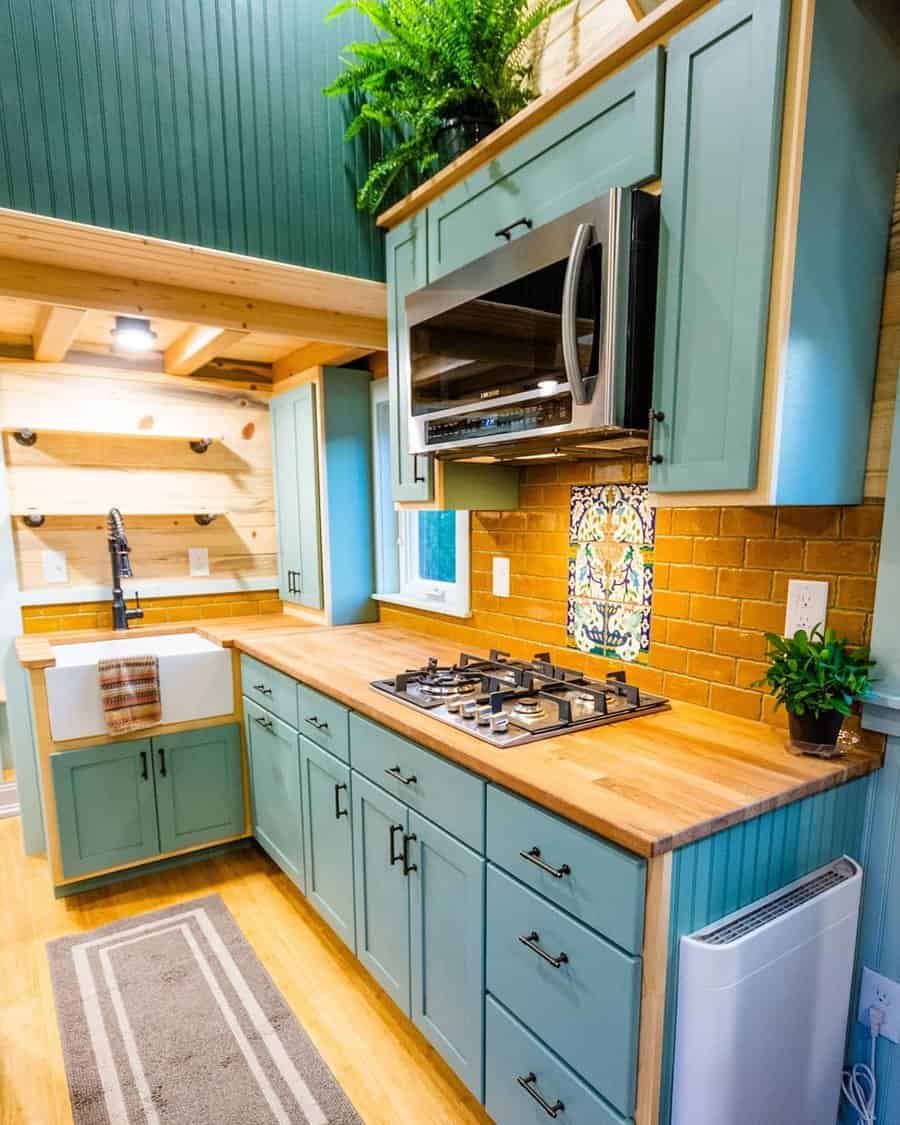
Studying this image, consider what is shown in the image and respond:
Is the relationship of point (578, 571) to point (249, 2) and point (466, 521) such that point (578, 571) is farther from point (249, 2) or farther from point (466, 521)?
point (249, 2)

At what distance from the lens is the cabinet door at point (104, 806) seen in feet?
7.76

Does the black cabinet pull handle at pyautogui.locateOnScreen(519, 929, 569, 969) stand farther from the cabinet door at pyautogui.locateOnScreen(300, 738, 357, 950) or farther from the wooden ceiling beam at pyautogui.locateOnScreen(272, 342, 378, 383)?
the wooden ceiling beam at pyautogui.locateOnScreen(272, 342, 378, 383)

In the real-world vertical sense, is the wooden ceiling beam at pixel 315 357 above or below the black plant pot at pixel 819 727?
above

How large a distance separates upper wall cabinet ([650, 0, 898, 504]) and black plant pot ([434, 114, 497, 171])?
71 centimetres

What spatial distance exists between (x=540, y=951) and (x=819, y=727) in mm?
705

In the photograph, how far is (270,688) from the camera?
2.40m

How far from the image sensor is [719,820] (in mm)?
1046

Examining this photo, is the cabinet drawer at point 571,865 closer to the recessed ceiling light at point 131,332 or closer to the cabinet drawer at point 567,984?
the cabinet drawer at point 567,984

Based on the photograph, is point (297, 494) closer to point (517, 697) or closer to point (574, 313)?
point (517, 697)

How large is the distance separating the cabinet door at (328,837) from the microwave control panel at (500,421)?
1.03 meters

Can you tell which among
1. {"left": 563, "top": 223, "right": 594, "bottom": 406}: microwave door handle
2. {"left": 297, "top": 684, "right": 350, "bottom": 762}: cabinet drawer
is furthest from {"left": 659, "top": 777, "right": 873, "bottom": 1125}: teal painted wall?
{"left": 297, "top": 684, "right": 350, "bottom": 762}: cabinet drawer

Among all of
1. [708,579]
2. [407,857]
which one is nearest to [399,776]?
[407,857]

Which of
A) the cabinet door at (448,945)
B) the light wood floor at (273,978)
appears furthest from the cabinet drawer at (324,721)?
the light wood floor at (273,978)

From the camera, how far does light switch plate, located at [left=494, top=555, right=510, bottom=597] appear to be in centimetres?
224
